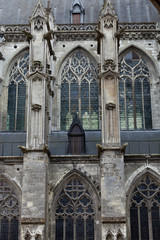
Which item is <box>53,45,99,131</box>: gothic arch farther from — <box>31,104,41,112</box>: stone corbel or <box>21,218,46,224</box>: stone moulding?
<box>21,218,46,224</box>: stone moulding

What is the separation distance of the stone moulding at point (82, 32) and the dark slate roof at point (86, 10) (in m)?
1.27

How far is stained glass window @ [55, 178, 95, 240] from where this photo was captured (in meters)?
13.8

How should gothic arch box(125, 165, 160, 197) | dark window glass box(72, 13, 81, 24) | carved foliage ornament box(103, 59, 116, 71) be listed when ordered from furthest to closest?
dark window glass box(72, 13, 81, 24), carved foliage ornament box(103, 59, 116, 71), gothic arch box(125, 165, 160, 197)

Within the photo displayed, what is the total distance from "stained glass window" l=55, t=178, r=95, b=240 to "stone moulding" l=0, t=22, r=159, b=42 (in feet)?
29.4

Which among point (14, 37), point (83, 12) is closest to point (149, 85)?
point (83, 12)

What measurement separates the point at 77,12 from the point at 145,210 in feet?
40.8

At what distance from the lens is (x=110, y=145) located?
14047mm

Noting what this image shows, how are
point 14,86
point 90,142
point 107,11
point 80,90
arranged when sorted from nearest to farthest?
point 90,142 < point 107,11 < point 80,90 < point 14,86

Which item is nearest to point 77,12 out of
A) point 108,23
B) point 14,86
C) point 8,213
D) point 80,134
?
point 14,86

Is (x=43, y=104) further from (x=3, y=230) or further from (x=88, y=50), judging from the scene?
(x=88, y=50)

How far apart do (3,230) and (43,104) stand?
4.71 metres

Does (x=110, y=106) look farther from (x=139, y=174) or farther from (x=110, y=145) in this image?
(x=139, y=174)

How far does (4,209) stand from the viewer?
1425 centimetres

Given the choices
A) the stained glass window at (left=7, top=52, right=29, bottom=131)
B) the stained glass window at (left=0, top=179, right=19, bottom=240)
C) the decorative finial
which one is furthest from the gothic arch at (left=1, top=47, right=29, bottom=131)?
the decorative finial
